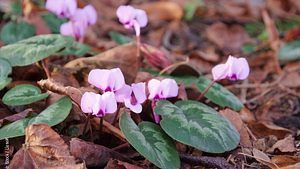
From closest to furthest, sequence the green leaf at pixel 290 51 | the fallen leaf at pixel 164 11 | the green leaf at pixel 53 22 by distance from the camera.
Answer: the green leaf at pixel 53 22 → the green leaf at pixel 290 51 → the fallen leaf at pixel 164 11

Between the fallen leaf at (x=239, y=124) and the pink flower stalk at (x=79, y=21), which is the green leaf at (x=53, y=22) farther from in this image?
the fallen leaf at (x=239, y=124)

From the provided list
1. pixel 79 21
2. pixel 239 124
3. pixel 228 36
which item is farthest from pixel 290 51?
pixel 79 21

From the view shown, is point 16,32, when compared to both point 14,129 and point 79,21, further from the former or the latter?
point 14,129

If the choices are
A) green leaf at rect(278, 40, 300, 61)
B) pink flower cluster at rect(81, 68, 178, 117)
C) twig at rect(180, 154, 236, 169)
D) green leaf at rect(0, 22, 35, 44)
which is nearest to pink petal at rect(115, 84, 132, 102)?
pink flower cluster at rect(81, 68, 178, 117)

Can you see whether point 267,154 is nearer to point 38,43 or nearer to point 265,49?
point 38,43

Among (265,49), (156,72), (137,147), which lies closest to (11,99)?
(137,147)

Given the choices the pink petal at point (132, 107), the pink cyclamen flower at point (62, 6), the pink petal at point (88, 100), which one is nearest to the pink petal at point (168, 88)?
the pink petal at point (132, 107)

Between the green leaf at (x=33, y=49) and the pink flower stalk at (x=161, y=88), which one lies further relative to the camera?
the green leaf at (x=33, y=49)

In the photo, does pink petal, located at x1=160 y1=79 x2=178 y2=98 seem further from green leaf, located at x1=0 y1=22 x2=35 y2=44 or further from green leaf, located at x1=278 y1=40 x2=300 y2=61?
green leaf, located at x1=278 y1=40 x2=300 y2=61
